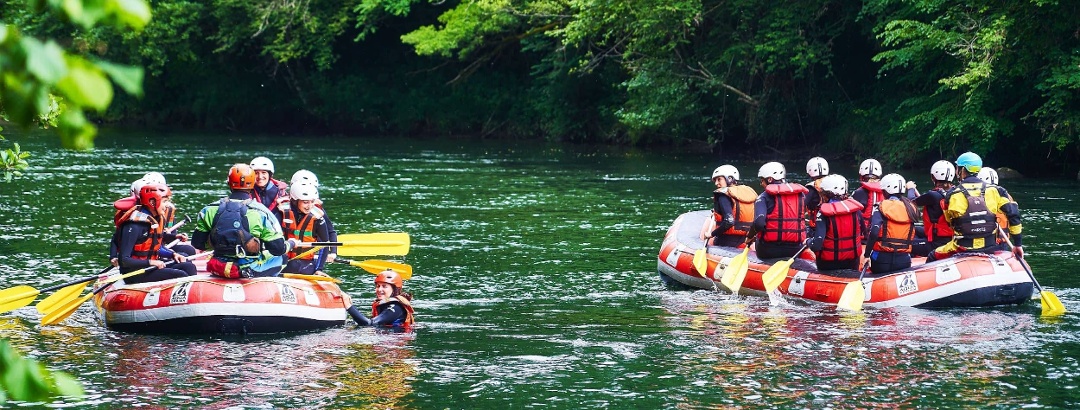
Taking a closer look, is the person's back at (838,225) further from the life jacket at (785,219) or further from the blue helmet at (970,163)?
the blue helmet at (970,163)

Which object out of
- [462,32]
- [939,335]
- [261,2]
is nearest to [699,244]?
[939,335]

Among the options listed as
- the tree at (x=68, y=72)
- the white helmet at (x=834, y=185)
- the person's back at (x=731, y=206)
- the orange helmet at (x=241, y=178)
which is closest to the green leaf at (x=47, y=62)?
the tree at (x=68, y=72)

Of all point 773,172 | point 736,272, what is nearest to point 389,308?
point 736,272

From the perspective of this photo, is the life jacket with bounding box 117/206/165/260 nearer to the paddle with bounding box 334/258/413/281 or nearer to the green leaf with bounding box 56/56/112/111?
the paddle with bounding box 334/258/413/281

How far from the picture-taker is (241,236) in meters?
9.91

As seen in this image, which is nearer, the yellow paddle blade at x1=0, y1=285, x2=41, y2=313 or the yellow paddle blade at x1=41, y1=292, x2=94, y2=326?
the yellow paddle blade at x1=0, y1=285, x2=41, y2=313

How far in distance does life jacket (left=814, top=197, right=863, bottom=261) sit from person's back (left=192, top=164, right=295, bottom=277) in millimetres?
4756

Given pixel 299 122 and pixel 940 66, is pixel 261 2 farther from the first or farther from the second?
pixel 940 66

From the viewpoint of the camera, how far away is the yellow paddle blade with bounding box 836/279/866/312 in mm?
11359

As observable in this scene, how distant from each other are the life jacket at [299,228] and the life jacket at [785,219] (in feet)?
14.3

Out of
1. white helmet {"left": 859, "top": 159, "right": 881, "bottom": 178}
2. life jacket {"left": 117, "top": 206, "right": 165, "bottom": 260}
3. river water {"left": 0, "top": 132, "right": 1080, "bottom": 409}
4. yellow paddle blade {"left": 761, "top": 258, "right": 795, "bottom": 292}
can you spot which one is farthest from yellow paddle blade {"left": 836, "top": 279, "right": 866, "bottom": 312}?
life jacket {"left": 117, "top": 206, "right": 165, "bottom": 260}

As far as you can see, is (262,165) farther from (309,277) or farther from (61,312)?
(61,312)

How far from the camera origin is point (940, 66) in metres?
25.1

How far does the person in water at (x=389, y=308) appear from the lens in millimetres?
10656
